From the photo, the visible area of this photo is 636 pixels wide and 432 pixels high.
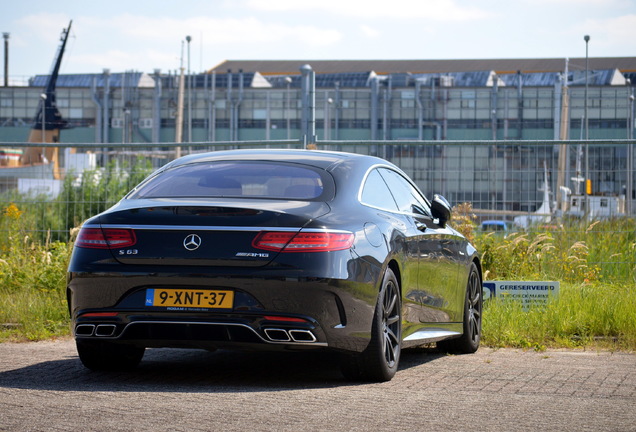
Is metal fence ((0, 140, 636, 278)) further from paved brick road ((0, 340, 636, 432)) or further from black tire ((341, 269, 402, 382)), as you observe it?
black tire ((341, 269, 402, 382))

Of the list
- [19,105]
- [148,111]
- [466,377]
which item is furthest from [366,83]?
[466,377]

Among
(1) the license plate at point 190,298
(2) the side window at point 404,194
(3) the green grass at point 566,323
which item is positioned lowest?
(3) the green grass at point 566,323

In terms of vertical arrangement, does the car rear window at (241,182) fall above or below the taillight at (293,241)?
above

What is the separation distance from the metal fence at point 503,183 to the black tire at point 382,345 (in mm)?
4955

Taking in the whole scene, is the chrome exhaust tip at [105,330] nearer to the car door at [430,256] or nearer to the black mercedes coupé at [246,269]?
the black mercedes coupé at [246,269]

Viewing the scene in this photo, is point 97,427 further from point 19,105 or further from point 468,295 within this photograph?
point 19,105

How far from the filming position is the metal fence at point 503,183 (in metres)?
11.7

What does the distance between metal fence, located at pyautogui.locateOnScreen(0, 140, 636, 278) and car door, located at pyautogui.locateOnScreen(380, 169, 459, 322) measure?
3.46 metres

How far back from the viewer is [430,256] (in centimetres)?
748

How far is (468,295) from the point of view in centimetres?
849

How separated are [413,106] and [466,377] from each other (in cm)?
8268

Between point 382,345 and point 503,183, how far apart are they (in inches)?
240

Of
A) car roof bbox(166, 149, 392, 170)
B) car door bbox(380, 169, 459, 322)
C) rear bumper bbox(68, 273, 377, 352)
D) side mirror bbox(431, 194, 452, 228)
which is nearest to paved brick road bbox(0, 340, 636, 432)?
rear bumper bbox(68, 273, 377, 352)

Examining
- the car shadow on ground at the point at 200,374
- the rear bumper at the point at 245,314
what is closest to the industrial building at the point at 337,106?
the car shadow on ground at the point at 200,374
